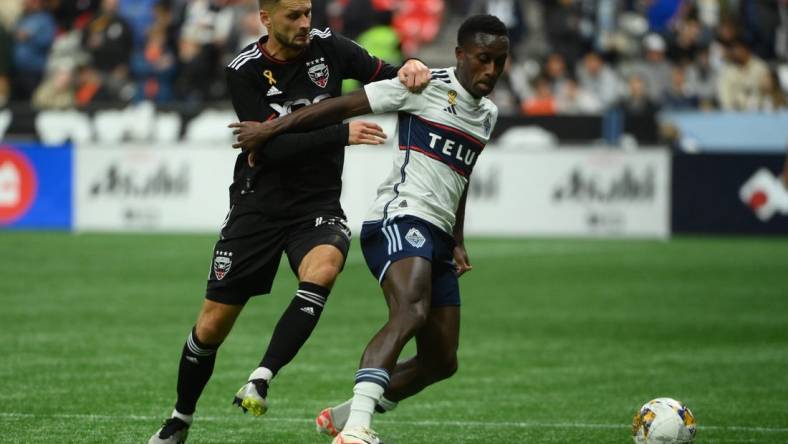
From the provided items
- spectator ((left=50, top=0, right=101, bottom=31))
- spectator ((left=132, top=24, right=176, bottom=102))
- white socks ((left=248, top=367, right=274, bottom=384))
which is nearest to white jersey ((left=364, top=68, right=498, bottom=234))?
white socks ((left=248, top=367, right=274, bottom=384))

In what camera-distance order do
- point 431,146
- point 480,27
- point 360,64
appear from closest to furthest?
1. point 480,27
2. point 431,146
3. point 360,64

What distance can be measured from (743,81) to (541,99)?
10.4ft

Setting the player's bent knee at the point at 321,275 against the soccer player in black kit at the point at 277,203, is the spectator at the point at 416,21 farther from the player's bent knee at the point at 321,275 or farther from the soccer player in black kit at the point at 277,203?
the player's bent knee at the point at 321,275

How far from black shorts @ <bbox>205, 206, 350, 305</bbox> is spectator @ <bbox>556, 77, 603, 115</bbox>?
16.0m

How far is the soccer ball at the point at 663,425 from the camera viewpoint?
6949 millimetres

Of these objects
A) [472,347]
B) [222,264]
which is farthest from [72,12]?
[222,264]

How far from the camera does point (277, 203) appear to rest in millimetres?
7223

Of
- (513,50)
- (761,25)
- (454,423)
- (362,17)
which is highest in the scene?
(761,25)

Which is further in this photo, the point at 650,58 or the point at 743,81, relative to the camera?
the point at 650,58

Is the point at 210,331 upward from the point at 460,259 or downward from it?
downward

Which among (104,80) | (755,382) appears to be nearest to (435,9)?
(104,80)

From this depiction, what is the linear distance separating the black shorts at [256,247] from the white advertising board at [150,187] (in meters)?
13.9

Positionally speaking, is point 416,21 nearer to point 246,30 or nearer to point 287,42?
point 246,30

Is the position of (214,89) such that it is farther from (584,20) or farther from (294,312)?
(294,312)
